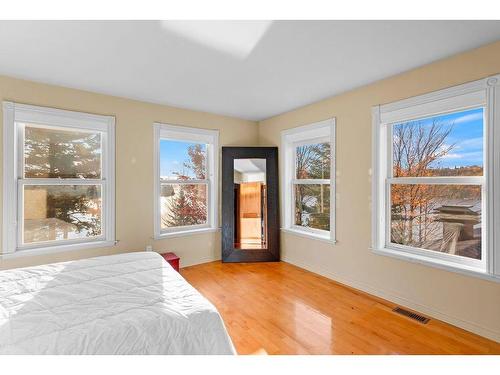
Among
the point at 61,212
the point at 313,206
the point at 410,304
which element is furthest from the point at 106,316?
the point at 313,206

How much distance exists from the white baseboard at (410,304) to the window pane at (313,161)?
4.46ft

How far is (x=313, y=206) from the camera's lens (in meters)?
3.73

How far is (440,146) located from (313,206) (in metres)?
1.73

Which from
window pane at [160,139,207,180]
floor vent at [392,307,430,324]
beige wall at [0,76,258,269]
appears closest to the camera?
floor vent at [392,307,430,324]

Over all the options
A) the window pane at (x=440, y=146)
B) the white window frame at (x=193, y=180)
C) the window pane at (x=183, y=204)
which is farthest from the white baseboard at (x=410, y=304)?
the window pane at (x=183, y=204)

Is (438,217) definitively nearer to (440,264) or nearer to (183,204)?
(440,264)

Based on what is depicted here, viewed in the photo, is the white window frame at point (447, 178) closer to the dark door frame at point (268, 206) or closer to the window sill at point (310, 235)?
the window sill at point (310, 235)

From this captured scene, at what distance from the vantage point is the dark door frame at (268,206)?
4.02 m

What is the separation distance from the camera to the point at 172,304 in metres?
1.40

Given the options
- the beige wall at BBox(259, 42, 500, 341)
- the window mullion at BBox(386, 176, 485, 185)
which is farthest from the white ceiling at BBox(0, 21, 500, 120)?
the window mullion at BBox(386, 176, 485, 185)

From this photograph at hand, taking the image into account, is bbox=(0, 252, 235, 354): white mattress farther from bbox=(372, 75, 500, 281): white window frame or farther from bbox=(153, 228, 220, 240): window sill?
bbox=(372, 75, 500, 281): white window frame

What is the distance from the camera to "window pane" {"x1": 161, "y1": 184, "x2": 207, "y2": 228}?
3.74 metres

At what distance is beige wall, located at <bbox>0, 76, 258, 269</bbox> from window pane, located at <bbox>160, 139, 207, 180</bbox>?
0.26m
